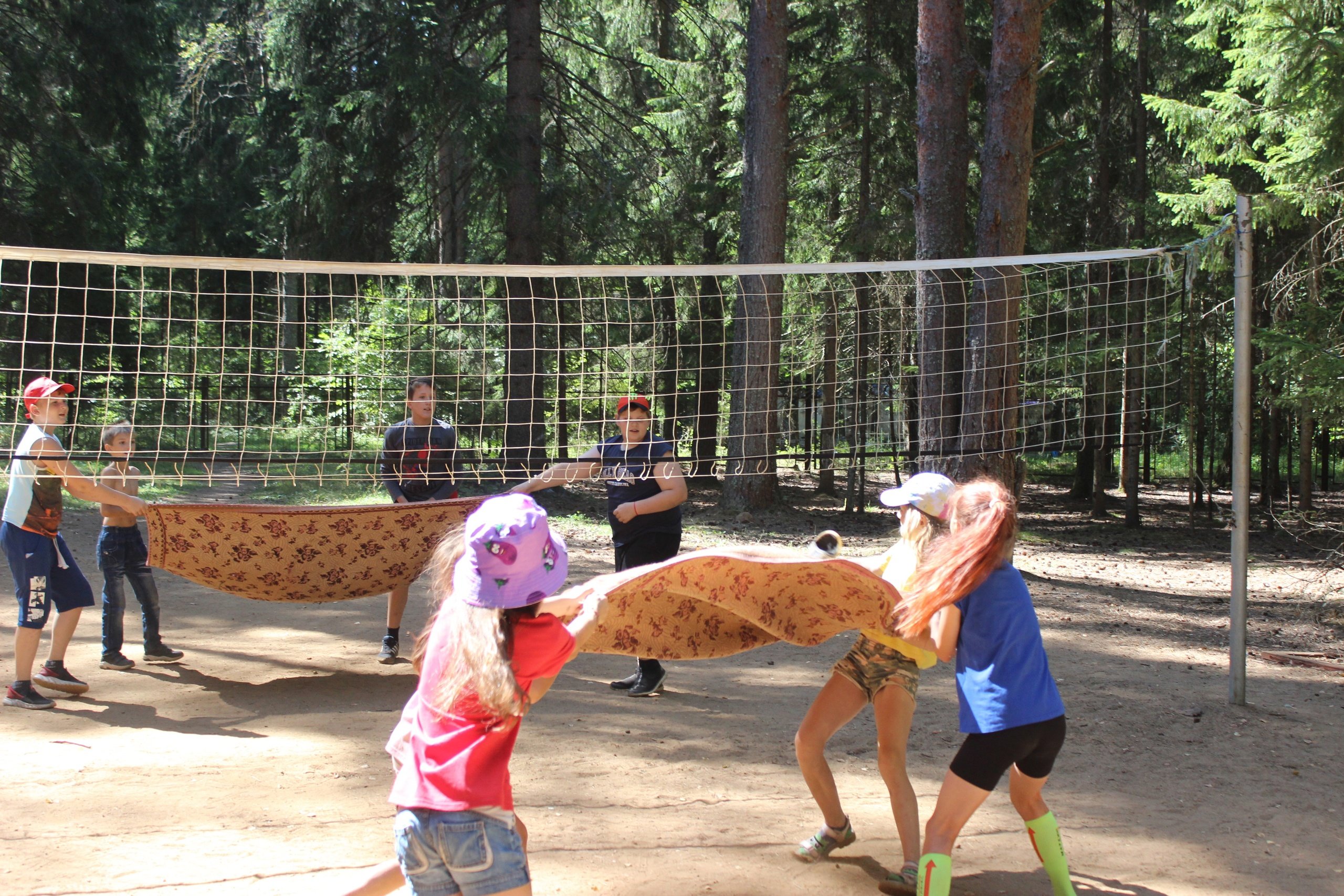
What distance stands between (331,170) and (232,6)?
11998mm

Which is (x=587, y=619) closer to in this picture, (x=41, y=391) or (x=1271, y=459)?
(x=41, y=391)

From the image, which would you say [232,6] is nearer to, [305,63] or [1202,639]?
[305,63]

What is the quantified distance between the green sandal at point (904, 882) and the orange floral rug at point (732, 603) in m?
0.77

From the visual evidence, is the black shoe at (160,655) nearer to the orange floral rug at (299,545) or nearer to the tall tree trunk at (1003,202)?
the orange floral rug at (299,545)

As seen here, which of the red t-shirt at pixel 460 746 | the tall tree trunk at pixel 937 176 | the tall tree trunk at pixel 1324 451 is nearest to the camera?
the red t-shirt at pixel 460 746

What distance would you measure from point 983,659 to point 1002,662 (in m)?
0.05

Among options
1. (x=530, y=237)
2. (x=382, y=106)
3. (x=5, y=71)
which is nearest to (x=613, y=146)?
(x=530, y=237)

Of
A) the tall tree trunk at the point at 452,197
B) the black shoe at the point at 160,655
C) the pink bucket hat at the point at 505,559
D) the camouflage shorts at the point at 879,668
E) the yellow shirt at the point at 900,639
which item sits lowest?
the black shoe at the point at 160,655

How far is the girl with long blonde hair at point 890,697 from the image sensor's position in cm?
306

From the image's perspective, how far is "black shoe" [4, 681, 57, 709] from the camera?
16.1ft

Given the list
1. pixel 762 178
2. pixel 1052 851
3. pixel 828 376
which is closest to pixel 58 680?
pixel 1052 851

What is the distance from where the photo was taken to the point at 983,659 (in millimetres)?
2785

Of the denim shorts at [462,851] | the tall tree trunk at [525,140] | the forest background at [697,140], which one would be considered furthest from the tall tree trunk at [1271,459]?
the denim shorts at [462,851]

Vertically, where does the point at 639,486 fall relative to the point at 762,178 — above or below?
below
